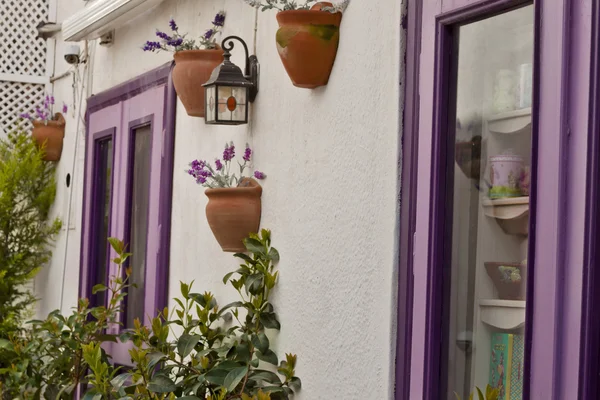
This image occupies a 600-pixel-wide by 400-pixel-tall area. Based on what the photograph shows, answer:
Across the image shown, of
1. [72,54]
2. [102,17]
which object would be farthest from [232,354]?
[72,54]

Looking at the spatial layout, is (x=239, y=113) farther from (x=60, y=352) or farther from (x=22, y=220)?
(x=22, y=220)

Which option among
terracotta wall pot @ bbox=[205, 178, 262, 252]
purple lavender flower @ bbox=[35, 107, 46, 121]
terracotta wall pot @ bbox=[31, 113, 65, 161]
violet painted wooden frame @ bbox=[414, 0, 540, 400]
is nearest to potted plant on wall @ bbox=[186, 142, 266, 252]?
terracotta wall pot @ bbox=[205, 178, 262, 252]

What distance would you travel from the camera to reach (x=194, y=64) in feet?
Result: 15.8

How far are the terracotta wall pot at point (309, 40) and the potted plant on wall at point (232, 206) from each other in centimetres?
69

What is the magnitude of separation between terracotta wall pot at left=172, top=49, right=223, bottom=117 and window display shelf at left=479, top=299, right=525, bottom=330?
2169mm

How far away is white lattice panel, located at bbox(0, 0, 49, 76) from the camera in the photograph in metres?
8.28

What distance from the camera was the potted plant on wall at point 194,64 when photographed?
4.79m

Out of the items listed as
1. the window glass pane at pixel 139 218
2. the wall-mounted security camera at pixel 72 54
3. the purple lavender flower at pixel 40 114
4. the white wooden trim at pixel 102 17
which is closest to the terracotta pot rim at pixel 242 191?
the window glass pane at pixel 139 218

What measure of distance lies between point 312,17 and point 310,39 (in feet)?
0.24

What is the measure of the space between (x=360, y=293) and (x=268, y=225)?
0.85m

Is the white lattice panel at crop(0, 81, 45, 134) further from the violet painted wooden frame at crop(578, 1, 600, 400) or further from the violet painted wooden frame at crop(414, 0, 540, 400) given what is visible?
the violet painted wooden frame at crop(578, 1, 600, 400)

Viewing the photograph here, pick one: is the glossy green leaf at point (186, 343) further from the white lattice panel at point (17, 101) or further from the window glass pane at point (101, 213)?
the white lattice panel at point (17, 101)

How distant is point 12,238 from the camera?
741 centimetres

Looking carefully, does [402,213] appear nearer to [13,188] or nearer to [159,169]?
[159,169]
